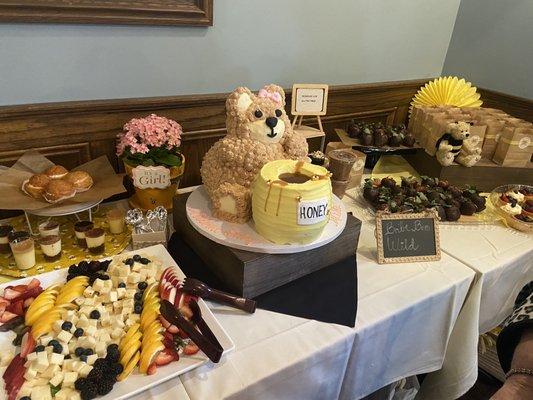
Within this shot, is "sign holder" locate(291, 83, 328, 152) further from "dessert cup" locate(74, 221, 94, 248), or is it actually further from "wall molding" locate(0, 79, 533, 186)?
"dessert cup" locate(74, 221, 94, 248)

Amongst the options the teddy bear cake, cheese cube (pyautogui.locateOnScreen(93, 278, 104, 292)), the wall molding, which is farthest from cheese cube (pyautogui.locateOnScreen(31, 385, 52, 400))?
the wall molding

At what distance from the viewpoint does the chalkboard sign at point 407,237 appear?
107cm

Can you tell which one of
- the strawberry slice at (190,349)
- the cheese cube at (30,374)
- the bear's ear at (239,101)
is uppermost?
the bear's ear at (239,101)

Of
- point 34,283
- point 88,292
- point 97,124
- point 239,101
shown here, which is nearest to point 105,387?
point 88,292

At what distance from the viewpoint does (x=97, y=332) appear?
72 cm

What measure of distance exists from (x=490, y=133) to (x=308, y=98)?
2.50 ft

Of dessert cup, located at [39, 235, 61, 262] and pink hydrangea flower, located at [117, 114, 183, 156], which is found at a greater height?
pink hydrangea flower, located at [117, 114, 183, 156]

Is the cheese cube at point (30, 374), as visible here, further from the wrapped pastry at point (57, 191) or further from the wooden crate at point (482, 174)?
the wooden crate at point (482, 174)

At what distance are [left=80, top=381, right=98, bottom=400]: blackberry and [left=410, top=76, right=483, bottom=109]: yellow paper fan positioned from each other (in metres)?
1.74

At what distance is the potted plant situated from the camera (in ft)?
3.60

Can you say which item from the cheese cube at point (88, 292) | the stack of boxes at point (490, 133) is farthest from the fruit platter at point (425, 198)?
the cheese cube at point (88, 292)

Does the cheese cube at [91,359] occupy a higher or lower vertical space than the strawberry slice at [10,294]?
lower

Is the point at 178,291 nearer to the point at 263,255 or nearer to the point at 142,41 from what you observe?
the point at 263,255

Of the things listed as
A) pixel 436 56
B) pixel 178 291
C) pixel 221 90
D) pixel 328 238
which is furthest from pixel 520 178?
pixel 178 291
